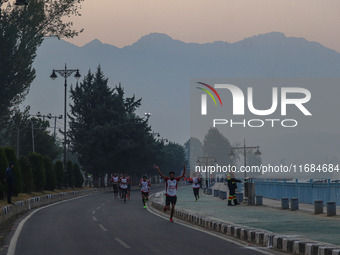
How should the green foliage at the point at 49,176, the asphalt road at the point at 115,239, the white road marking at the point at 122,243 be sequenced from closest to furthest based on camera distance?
the asphalt road at the point at 115,239, the white road marking at the point at 122,243, the green foliage at the point at 49,176

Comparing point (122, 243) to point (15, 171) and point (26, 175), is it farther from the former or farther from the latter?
point (26, 175)

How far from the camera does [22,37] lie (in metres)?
54.1

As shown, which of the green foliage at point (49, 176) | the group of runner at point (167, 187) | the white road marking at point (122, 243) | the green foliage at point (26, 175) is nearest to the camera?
the white road marking at point (122, 243)

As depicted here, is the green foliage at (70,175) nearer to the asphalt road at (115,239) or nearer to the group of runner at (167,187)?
the group of runner at (167,187)

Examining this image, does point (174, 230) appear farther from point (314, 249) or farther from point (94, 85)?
point (94, 85)

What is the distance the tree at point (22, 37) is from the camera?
5309 cm

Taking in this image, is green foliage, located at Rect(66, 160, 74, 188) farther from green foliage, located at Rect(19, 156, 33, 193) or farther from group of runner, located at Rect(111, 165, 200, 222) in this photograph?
green foliage, located at Rect(19, 156, 33, 193)

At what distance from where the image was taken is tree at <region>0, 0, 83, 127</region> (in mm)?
53094

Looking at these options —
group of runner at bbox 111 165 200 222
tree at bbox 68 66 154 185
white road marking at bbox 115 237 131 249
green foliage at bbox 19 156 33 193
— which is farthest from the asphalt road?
tree at bbox 68 66 154 185

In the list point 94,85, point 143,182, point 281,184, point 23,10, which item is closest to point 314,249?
point 143,182

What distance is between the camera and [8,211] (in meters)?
26.5

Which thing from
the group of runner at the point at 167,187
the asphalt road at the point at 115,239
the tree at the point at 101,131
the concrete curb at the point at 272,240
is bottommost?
the asphalt road at the point at 115,239

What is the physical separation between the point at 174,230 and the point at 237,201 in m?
17.9

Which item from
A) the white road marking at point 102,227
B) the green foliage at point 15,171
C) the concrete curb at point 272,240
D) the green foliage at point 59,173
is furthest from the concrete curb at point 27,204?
the concrete curb at point 272,240
